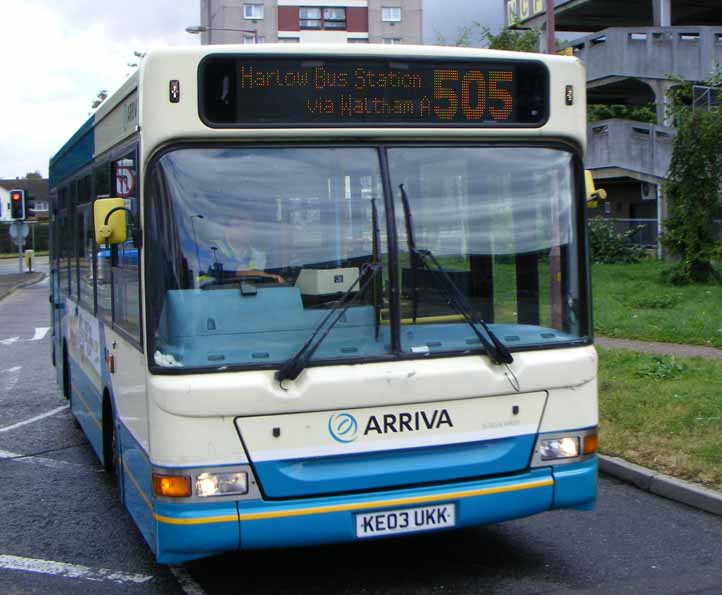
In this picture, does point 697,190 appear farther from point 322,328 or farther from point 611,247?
point 322,328

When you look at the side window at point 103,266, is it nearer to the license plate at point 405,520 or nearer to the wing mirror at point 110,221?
the wing mirror at point 110,221

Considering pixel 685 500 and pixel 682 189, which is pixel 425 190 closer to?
pixel 685 500

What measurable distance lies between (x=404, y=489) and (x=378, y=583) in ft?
2.52

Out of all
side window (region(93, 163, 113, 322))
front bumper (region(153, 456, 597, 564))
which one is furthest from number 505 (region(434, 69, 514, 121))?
side window (region(93, 163, 113, 322))

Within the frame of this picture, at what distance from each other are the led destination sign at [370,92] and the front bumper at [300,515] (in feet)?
6.06

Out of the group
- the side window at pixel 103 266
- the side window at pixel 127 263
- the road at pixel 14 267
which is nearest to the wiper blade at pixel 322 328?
the side window at pixel 127 263

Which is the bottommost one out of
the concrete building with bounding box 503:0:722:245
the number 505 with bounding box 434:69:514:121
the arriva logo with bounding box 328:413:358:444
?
the arriva logo with bounding box 328:413:358:444

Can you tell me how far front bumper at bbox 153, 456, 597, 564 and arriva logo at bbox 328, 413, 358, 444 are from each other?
0.94 ft

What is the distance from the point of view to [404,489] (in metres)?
5.21

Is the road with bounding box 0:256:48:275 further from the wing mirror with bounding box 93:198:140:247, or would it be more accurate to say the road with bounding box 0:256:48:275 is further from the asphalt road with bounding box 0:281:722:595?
the wing mirror with bounding box 93:198:140:247

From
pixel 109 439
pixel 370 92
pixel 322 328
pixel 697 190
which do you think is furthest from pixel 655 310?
pixel 322 328

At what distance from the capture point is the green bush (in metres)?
30.0

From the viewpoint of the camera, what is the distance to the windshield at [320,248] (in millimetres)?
5070

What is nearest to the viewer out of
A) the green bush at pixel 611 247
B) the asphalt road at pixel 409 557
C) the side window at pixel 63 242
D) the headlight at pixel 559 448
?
the headlight at pixel 559 448
